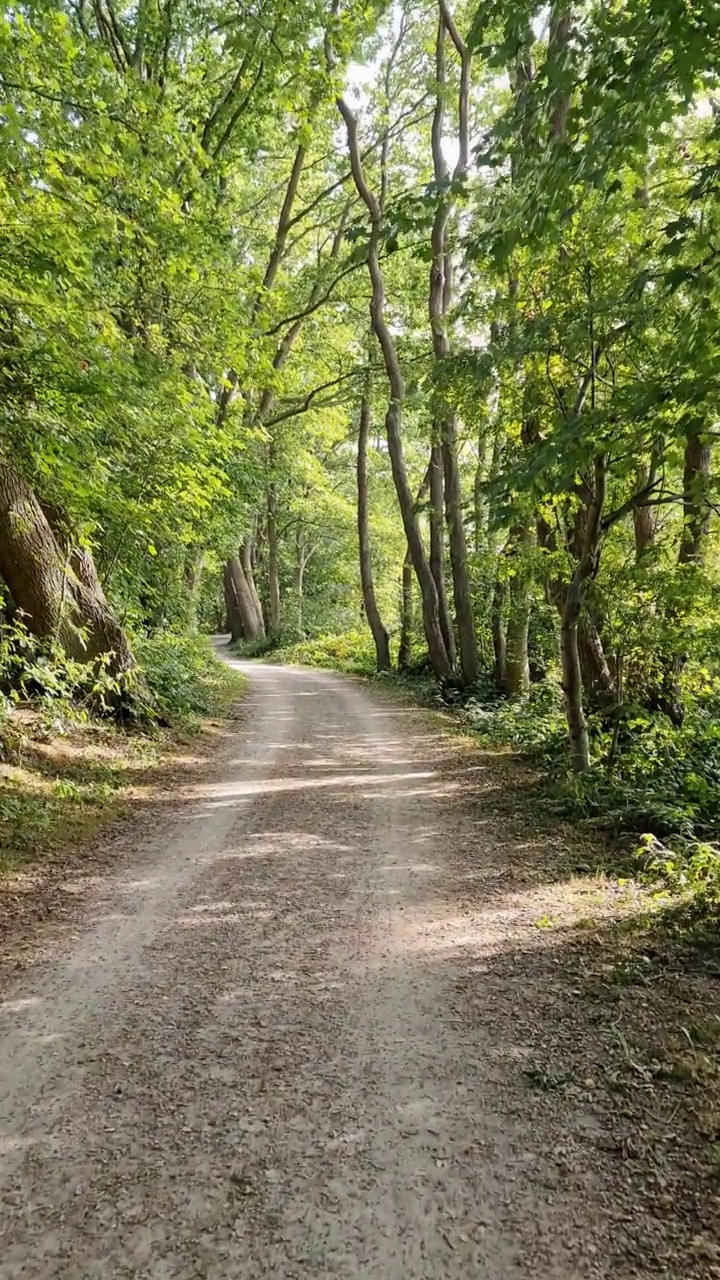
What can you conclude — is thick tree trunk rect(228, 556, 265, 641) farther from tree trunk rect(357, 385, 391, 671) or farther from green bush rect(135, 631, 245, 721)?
green bush rect(135, 631, 245, 721)

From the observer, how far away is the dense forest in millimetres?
3674

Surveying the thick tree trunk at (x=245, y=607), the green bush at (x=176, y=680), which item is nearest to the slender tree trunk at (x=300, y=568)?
the thick tree trunk at (x=245, y=607)

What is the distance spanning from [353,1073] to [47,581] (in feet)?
23.6

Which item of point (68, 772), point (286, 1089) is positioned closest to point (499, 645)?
point (68, 772)

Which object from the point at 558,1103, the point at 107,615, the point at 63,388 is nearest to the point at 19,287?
the point at 63,388

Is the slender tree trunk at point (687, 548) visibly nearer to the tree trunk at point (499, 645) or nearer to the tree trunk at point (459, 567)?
the tree trunk at point (499, 645)

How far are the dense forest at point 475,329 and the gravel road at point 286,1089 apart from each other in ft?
8.83

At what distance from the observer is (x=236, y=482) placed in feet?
53.5

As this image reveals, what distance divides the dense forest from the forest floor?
8.54 ft

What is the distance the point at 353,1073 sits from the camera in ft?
10.3

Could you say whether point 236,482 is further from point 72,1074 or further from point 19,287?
point 72,1074

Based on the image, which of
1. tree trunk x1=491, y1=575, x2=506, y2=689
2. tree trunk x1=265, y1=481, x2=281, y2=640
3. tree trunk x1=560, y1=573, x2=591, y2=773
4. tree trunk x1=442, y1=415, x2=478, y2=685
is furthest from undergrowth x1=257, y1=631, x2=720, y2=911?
tree trunk x1=265, y1=481, x2=281, y2=640

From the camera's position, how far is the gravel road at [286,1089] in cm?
229

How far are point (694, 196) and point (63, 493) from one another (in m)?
6.95
